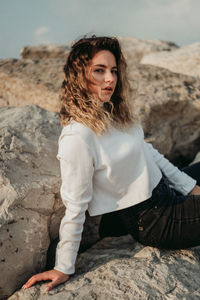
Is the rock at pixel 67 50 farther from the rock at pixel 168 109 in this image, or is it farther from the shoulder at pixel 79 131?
the shoulder at pixel 79 131

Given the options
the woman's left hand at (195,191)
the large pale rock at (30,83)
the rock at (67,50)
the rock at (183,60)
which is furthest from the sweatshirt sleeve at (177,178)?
the rock at (67,50)

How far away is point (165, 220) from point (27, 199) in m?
0.93

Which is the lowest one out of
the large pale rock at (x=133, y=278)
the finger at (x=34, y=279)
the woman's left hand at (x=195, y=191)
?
the finger at (x=34, y=279)

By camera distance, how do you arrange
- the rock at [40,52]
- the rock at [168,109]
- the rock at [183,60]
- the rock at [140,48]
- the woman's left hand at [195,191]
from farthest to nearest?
the rock at [140,48] < the rock at [40,52] < the rock at [183,60] < the rock at [168,109] < the woman's left hand at [195,191]

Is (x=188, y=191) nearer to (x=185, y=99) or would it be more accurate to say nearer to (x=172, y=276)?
(x=172, y=276)

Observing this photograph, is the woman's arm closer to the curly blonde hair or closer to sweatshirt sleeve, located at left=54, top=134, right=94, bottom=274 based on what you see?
sweatshirt sleeve, located at left=54, top=134, right=94, bottom=274

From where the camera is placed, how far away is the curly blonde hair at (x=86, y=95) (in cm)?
191

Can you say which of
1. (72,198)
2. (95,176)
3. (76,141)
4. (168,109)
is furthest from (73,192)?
(168,109)

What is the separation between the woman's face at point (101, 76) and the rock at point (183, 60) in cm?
292

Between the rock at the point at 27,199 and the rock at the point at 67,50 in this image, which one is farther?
the rock at the point at 67,50

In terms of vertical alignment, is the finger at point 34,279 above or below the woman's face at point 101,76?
below

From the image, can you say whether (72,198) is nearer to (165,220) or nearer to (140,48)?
(165,220)

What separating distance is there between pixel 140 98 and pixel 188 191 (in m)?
1.46

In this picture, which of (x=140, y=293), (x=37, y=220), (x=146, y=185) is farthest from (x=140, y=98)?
(x=140, y=293)
